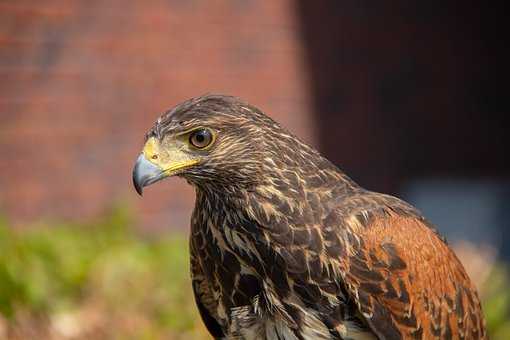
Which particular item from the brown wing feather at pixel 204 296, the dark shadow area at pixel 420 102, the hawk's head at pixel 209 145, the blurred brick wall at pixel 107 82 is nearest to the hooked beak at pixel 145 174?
the hawk's head at pixel 209 145

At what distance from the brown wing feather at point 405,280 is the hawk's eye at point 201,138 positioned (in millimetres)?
730

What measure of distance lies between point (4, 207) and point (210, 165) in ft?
15.6

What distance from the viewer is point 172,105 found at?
9453mm

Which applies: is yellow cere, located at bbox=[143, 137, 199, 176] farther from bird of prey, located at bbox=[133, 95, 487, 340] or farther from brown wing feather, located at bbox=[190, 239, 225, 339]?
brown wing feather, located at bbox=[190, 239, 225, 339]

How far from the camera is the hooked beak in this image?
147 inches

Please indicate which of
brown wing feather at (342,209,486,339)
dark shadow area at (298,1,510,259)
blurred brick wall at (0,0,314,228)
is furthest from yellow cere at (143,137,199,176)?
dark shadow area at (298,1,510,259)

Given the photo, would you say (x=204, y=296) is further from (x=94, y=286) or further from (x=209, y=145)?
(x=94, y=286)

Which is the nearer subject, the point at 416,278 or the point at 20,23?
the point at 416,278

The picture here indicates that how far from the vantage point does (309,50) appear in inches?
431

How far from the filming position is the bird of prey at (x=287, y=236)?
12.5 feet

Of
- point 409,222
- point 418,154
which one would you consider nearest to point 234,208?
point 409,222

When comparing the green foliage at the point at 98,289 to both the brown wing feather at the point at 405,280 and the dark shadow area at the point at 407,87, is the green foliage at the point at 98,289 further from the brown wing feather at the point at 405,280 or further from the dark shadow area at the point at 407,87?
the dark shadow area at the point at 407,87

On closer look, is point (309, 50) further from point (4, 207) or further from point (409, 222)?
point (409, 222)

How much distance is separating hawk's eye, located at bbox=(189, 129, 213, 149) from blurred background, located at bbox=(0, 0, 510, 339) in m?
1.97
